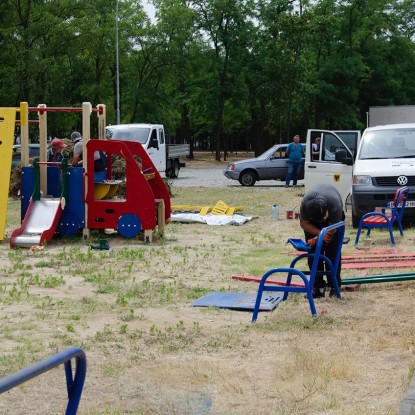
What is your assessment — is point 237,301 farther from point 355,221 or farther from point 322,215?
point 355,221

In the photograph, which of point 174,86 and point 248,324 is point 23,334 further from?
point 174,86

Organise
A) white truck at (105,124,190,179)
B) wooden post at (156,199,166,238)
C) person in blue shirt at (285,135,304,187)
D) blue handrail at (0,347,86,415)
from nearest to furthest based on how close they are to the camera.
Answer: blue handrail at (0,347,86,415) < wooden post at (156,199,166,238) < person in blue shirt at (285,135,304,187) < white truck at (105,124,190,179)

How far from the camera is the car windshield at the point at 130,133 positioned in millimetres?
32125

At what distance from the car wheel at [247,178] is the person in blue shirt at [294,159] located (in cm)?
216

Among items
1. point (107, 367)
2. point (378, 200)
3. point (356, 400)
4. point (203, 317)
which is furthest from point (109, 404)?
point (378, 200)

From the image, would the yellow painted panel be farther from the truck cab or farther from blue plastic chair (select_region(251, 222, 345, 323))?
the truck cab

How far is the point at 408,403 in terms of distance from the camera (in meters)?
5.49

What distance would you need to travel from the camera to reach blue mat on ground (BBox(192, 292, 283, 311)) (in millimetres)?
9133

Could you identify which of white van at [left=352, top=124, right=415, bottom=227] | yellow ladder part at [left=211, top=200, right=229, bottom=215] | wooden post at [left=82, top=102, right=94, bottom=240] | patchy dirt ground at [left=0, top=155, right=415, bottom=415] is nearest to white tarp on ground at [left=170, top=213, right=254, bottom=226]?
yellow ladder part at [left=211, top=200, right=229, bottom=215]

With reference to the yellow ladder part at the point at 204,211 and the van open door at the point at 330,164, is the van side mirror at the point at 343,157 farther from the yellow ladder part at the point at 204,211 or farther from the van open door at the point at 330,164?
the yellow ladder part at the point at 204,211

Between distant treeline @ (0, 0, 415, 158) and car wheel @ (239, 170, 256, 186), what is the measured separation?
16.6 metres

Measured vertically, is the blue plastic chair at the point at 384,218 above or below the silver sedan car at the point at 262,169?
above

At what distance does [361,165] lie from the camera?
17422 mm

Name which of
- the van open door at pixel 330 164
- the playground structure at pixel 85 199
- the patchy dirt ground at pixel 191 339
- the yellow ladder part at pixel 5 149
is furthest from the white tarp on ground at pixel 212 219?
the patchy dirt ground at pixel 191 339
